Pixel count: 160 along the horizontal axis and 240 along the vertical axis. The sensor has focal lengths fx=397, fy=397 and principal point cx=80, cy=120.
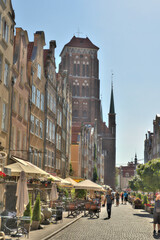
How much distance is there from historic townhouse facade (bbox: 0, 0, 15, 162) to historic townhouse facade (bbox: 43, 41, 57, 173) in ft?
38.5

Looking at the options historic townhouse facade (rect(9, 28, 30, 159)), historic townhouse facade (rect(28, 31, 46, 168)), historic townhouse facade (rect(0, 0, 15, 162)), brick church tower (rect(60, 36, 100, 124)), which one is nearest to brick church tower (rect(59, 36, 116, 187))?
brick church tower (rect(60, 36, 100, 124))

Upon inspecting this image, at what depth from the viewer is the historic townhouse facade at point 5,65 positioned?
21.9 m

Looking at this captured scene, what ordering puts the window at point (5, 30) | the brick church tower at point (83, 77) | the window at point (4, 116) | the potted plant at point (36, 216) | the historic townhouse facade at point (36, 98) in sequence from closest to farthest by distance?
the potted plant at point (36, 216) → the window at point (4, 116) → the window at point (5, 30) → the historic townhouse facade at point (36, 98) → the brick church tower at point (83, 77)

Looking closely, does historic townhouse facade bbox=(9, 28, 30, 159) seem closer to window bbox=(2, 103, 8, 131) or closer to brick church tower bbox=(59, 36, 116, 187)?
window bbox=(2, 103, 8, 131)

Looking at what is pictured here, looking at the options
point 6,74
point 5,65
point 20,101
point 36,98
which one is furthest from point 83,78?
point 5,65

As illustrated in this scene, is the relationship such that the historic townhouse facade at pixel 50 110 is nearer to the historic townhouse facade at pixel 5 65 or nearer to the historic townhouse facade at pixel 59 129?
the historic townhouse facade at pixel 59 129

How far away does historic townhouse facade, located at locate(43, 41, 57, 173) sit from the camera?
117 feet

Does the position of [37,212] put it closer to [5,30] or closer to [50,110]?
[5,30]

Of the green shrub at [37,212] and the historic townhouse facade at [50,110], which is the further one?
the historic townhouse facade at [50,110]

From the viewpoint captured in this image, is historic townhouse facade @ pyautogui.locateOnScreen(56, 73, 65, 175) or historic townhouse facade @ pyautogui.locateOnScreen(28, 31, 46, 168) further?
historic townhouse facade @ pyautogui.locateOnScreen(56, 73, 65, 175)

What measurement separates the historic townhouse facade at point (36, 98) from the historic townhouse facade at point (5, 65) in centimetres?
604

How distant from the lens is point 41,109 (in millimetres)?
33406

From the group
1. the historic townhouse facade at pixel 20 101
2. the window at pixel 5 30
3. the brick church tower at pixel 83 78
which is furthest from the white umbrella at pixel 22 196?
the brick church tower at pixel 83 78

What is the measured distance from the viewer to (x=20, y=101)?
27.2 m
